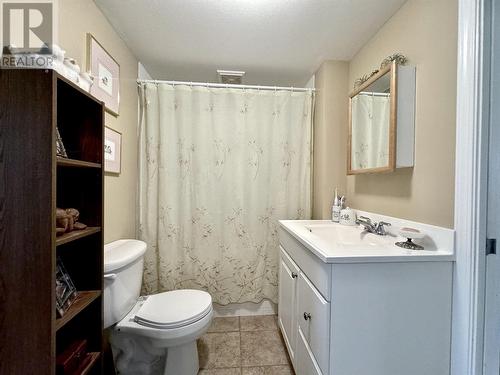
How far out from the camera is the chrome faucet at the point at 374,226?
134cm

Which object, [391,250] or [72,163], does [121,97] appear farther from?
[391,250]

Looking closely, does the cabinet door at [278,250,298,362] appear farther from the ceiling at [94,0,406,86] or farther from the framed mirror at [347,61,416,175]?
the ceiling at [94,0,406,86]

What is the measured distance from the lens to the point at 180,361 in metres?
1.32

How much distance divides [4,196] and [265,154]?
158 cm

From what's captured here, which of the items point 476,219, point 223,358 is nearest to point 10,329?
point 223,358

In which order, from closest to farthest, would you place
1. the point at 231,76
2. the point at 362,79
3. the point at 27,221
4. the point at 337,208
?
the point at 27,221, the point at 362,79, the point at 337,208, the point at 231,76

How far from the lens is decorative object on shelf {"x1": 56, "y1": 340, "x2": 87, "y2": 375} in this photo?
0.86 m

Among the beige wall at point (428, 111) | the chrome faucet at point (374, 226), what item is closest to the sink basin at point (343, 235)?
the chrome faucet at point (374, 226)

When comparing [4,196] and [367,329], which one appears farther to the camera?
[367,329]

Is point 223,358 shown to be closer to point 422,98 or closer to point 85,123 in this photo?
point 85,123

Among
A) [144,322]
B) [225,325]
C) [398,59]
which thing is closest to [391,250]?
[398,59]

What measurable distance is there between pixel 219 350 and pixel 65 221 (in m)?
1.34

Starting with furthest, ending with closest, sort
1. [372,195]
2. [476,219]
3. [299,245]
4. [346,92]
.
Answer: [346,92] → [372,195] → [299,245] → [476,219]

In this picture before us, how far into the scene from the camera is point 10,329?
2.31ft
